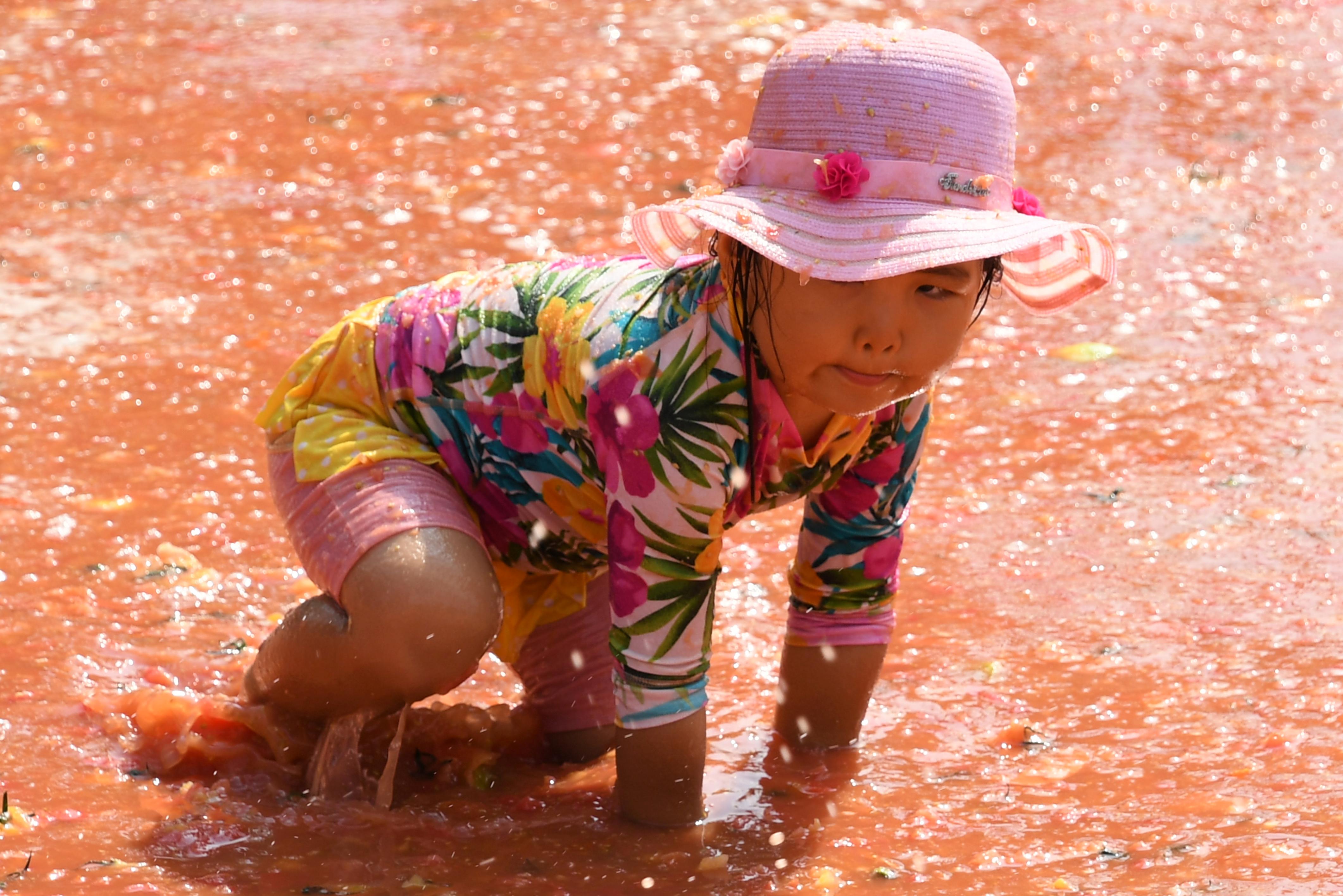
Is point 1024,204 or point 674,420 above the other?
point 1024,204

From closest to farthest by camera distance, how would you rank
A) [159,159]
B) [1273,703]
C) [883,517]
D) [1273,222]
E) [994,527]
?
1. [883,517]
2. [1273,703]
3. [994,527]
4. [1273,222]
5. [159,159]

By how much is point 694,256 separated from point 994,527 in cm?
140

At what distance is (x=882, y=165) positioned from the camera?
7.02 ft

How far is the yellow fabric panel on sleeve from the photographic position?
2.53 m

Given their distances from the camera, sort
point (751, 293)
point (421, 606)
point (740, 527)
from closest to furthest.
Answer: point (751, 293) < point (421, 606) < point (740, 527)

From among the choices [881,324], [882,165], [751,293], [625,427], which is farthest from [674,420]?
[882,165]

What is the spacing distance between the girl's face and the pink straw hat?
7cm

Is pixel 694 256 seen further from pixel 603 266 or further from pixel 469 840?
pixel 469 840

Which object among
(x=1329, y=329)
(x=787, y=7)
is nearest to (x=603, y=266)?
(x=1329, y=329)

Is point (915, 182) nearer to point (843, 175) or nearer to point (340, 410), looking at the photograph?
point (843, 175)

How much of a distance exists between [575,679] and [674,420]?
751 millimetres

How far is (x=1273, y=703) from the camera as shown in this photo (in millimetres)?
2787

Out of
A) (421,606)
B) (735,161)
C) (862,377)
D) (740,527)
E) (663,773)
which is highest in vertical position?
(735,161)

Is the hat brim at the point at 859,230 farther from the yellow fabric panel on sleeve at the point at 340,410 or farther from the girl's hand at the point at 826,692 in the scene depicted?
the girl's hand at the point at 826,692
